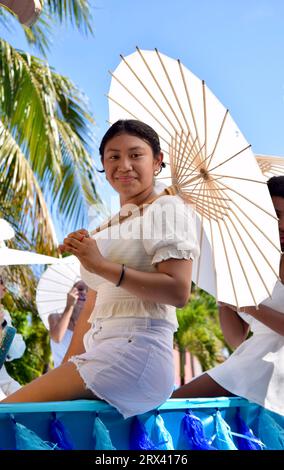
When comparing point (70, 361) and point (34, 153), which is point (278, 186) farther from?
point (34, 153)

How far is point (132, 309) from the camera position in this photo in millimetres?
2668

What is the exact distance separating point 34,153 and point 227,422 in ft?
28.1

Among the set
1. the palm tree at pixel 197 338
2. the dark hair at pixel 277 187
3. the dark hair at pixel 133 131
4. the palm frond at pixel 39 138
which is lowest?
the palm tree at pixel 197 338

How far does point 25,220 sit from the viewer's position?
1095 centimetres

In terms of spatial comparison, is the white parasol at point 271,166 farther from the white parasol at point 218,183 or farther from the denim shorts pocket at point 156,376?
the denim shorts pocket at point 156,376

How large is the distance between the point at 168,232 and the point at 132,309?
283mm

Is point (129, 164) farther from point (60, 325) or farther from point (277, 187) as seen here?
point (60, 325)

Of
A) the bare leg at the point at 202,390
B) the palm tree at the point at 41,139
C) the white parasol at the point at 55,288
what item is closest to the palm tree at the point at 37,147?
the palm tree at the point at 41,139

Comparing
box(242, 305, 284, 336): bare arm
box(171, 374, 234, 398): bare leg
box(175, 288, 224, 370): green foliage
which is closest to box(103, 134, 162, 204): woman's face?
box(242, 305, 284, 336): bare arm

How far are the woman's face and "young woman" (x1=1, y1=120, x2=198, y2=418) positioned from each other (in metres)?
0.03

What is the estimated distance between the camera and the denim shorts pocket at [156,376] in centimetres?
262

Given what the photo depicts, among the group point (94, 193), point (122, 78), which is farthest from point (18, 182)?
point (122, 78)

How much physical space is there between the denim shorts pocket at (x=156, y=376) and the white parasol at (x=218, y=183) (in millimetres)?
592

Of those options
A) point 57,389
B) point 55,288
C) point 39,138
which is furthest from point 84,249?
point 39,138
